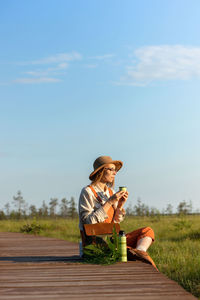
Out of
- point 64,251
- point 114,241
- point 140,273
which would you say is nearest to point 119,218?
point 114,241

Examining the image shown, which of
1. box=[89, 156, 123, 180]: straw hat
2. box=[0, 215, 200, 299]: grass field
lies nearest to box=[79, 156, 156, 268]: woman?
box=[89, 156, 123, 180]: straw hat

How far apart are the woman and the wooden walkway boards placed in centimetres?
29

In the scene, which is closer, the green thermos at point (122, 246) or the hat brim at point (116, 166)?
the green thermos at point (122, 246)

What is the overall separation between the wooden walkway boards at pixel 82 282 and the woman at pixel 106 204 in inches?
11.5

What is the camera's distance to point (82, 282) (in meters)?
4.88

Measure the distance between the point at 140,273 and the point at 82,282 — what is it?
2.60ft

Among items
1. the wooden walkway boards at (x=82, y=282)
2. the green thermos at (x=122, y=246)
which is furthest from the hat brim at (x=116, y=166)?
the wooden walkway boards at (x=82, y=282)

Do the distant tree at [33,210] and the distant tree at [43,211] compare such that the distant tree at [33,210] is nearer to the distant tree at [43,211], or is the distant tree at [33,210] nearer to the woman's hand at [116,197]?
the distant tree at [43,211]

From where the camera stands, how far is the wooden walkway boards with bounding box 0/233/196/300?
168 inches

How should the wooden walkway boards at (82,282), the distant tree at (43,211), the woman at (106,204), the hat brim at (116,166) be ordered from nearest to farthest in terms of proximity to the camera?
the wooden walkway boards at (82,282) < the woman at (106,204) < the hat brim at (116,166) < the distant tree at (43,211)

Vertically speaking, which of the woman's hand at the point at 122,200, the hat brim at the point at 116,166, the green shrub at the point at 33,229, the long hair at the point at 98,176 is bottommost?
the green shrub at the point at 33,229

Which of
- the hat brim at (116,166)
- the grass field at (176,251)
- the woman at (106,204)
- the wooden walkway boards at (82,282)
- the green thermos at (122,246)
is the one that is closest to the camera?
the wooden walkway boards at (82,282)

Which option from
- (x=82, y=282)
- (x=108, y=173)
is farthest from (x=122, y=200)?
(x=82, y=282)

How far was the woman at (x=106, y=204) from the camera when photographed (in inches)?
233
